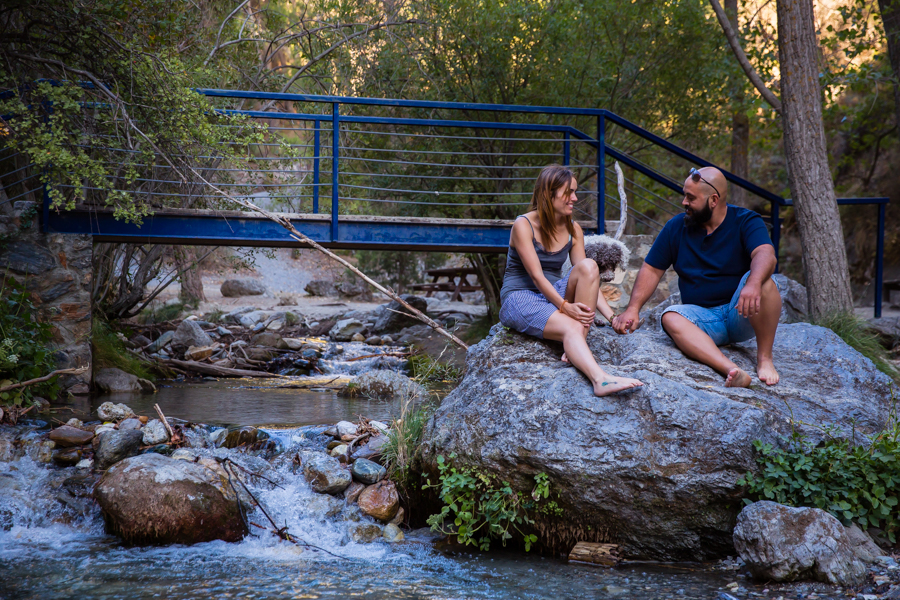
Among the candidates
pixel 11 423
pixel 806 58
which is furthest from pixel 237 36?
pixel 806 58

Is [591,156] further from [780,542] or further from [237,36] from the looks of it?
[780,542]

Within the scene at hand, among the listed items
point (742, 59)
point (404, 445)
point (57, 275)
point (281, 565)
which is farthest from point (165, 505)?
point (742, 59)

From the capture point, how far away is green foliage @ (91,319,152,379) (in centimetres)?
753

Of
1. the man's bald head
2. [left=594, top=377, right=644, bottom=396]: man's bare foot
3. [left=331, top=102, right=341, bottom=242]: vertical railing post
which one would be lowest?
[left=594, top=377, right=644, bottom=396]: man's bare foot

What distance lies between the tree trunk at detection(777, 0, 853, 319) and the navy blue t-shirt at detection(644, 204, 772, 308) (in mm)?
3200

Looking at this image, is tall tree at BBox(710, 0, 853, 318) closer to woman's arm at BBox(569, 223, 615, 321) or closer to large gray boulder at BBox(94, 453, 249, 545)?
woman's arm at BBox(569, 223, 615, 321)

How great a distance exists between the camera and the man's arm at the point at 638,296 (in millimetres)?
4387

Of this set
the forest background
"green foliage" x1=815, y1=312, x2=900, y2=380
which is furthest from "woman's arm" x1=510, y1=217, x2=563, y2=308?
"green foliage" x1=815, y1=312, x2=900, y2=380

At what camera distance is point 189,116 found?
5.64 metres

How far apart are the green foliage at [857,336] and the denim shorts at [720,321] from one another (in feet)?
8.11

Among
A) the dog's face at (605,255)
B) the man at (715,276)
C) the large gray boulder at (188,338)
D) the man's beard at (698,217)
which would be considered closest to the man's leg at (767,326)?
the man at (715,276)

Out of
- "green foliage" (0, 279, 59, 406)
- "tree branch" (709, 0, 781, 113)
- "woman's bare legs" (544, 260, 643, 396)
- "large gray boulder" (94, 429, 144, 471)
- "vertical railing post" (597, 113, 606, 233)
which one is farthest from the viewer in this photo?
"tree branch" (709, 0, 781, 113)

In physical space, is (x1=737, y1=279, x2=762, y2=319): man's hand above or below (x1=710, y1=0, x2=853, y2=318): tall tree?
below

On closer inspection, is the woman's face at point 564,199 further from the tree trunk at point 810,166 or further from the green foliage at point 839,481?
the tree trunk at point 810,166
